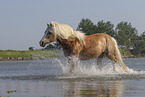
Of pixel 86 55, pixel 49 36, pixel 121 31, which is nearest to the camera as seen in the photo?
pixel 49 36

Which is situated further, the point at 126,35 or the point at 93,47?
the point at 126,35

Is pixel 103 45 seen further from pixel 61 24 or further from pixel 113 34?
pixel 113 34

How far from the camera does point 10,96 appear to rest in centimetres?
550

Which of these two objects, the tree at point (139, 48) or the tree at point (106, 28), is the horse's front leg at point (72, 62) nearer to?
the tree at point (139, 48)

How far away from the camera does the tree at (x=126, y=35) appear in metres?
52.9

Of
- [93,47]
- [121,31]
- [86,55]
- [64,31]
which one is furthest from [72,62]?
[121,31]

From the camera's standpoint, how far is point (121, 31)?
54250mm

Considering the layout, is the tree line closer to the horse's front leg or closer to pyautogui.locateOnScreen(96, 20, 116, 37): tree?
pyautogui.locateOnScreen(96, 20, 116, 37): tree

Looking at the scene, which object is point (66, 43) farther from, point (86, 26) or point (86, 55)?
point (86, 26)

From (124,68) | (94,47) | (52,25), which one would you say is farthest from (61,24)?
(124,68)

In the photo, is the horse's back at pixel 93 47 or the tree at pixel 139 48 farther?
the tree at pixel 139 48

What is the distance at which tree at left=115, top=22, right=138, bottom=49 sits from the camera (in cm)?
5287

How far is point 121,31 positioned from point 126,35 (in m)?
1.48

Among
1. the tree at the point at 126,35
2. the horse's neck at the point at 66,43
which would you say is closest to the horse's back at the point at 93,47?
the horse's neck at the point at 66,43
